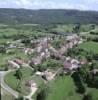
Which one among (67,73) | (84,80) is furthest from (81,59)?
(84,80)

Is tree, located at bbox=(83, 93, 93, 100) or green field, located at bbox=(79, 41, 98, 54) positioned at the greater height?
tree, located at bbox=(83, 93, 93, 100)

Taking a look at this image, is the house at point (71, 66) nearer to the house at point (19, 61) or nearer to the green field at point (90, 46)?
the house at point (19, 61)

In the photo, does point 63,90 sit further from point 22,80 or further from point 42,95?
point 22,80

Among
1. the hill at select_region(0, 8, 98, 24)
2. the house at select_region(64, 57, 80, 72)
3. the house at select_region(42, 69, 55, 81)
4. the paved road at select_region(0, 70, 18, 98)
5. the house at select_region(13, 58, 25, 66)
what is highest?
the house at select_region(64, 57, 80, 72)

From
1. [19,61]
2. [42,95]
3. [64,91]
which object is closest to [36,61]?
[19,61]

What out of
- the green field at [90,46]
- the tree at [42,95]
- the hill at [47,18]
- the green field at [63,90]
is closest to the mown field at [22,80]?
the green field at [63,90]

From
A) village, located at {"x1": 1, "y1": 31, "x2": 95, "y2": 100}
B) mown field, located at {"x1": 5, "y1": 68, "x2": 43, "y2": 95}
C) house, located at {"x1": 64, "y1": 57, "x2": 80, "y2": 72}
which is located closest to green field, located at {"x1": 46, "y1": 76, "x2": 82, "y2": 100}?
village, located at {"x1": 1, "y1": 31, "x2": 95, "y2": 100}

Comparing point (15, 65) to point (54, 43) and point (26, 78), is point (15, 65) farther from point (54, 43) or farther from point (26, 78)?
point (54, 43)

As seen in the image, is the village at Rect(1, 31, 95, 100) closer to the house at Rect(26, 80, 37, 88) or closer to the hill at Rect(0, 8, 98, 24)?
the house at Rect(26, 80, 37, 88)

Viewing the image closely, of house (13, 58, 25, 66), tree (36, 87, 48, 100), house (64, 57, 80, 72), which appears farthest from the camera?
house (13, 58, 25, 66)
